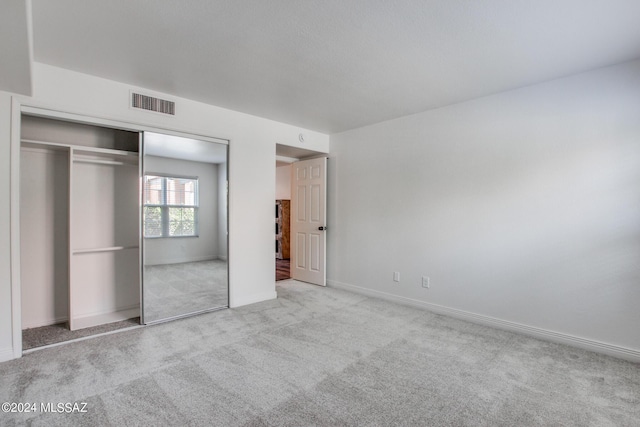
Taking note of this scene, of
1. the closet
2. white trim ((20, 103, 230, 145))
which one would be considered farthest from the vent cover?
the closet

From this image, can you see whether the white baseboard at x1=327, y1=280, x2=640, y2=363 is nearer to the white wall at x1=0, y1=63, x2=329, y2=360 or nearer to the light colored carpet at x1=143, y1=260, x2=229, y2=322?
the white wall at x1=0, y1=63, x2=329, y2=360

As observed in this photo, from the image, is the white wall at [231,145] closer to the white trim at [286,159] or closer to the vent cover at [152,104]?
the vent cover at [152,104]

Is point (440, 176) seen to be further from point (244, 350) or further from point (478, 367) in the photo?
point (244, 350)

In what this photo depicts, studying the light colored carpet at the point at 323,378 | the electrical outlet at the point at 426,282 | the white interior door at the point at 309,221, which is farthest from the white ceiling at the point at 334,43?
the light colored carpet at the point at 323,378

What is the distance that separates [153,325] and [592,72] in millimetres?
5043

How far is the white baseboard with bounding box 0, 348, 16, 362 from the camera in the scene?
2486mm

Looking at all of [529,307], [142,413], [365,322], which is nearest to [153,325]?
[142,413]

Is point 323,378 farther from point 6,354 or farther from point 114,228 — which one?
point 114,228

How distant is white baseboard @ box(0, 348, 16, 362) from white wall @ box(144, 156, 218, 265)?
135 cm

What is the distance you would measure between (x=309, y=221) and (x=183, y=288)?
2324mm

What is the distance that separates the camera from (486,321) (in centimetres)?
341

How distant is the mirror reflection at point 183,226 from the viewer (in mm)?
3398

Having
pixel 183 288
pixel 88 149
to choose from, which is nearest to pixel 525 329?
pixel 183 288

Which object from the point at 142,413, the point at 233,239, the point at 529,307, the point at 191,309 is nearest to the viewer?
the point at 142,413
